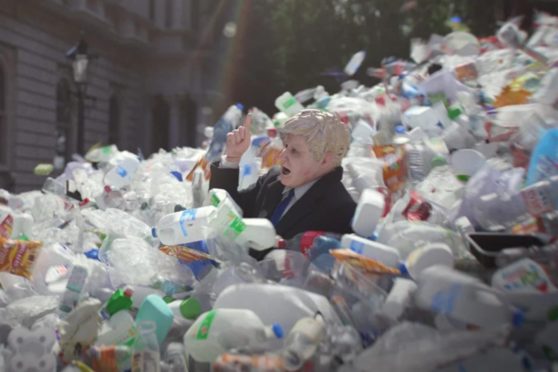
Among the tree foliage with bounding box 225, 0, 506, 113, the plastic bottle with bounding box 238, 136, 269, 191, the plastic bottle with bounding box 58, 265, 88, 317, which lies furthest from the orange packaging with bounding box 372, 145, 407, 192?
the tree foliage with bounding box 225, 0, 506, 113

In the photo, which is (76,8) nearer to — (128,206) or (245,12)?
(245,12)

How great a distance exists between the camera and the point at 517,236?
1902 mm

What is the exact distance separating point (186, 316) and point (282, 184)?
0.87 metres

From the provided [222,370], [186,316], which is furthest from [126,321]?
[222,370]

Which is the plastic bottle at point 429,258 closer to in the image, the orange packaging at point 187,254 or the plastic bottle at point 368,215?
the plastic bottle at point 368,215

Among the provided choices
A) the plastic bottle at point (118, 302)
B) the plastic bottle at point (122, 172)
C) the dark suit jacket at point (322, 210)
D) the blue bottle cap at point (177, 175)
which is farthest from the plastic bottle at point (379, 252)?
the plastic bottle at point (122, 172)

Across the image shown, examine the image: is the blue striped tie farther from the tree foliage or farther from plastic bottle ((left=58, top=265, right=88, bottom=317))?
the tree foliage

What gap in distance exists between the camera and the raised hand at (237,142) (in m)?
2.94

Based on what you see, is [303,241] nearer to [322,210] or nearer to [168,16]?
[322,210]

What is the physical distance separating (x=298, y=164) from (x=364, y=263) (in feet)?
2.35

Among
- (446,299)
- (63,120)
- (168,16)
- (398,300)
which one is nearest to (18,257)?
(398,300)

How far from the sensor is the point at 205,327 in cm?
187

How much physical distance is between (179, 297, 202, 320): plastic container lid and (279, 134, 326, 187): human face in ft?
2.34

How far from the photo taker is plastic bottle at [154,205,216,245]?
2.44 metres
